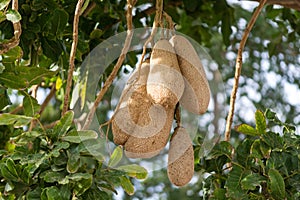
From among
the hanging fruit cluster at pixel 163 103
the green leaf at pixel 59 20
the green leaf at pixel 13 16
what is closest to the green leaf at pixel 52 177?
the hanging fruit cluster at pixel 163 103

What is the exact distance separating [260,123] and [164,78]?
0.25m

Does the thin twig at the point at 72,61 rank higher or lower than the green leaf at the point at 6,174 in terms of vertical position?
higher

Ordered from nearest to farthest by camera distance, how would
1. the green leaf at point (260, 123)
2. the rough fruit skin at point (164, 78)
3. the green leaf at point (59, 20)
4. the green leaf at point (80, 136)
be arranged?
the rough fruit skin at point (164, 78) < the green leaf at point (80, 136) < the green leaf at point (260, 123) < the green leaf at point (59, 20)

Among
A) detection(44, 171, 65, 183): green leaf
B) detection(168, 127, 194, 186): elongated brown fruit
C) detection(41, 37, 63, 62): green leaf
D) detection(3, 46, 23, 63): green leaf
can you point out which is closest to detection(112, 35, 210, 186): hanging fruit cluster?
detection(168, 127, 194, 186): elongated brown fruit

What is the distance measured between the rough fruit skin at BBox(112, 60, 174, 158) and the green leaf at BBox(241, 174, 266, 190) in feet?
0.53

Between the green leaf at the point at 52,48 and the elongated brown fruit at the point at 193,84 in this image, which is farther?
the green leaf at the point at 52,48

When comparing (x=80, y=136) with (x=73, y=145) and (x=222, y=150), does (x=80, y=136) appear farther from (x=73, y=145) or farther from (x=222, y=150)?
(x=222, y=150)

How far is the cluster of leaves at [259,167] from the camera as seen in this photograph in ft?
2.93

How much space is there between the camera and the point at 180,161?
795 mm

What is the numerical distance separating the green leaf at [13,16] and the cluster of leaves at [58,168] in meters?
0.13

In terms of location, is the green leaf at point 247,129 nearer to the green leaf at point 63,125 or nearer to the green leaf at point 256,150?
the green leaf at point 256,150

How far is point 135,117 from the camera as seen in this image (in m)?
0.77

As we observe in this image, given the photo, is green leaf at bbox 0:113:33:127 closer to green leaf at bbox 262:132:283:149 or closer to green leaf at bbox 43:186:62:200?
green leaf at bbox 43:186:62:200

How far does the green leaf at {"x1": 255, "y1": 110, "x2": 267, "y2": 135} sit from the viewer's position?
0.96 m
